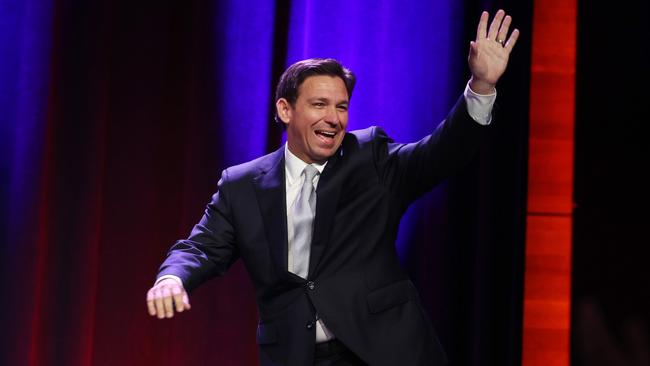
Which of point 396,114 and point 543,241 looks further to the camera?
point 543,241

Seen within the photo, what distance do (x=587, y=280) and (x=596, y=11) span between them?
89 centimetres

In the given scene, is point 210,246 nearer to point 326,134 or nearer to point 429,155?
point 326,134

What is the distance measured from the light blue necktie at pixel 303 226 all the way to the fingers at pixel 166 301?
30 centimetres

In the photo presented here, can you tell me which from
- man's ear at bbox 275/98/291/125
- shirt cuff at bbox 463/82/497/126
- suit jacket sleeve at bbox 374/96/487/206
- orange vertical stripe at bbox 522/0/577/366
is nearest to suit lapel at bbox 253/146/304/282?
man's ear at bbox 275/98/291/125

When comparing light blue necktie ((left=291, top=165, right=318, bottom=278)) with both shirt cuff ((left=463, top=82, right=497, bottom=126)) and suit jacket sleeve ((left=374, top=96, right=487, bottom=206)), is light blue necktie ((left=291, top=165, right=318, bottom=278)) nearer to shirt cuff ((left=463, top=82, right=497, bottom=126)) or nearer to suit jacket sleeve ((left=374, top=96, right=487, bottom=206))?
suit jacket sleeve ((left=374, top=96, right=487, bottom=206))

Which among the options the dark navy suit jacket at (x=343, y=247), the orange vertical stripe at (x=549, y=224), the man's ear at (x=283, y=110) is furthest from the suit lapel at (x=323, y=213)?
the orange vertical stripe at (x=549, y=224)

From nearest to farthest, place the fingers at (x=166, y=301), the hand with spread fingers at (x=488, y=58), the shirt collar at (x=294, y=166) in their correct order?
the fingers at (x=166, y=301), the hand with spread fingers at (x=488, y=58), the shirt collar at (x=294, y=166)

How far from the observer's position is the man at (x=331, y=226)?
1747 millimetres

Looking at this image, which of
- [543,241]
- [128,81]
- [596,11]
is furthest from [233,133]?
[596,11]

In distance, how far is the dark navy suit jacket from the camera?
1.76 meters

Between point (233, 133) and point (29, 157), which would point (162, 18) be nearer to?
point (233, 133)

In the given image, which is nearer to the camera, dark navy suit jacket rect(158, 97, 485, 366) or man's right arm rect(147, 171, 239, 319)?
man's right arm rect(147, 171, 239, 319)

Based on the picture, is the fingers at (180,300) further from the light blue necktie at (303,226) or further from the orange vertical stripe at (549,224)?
the orange vertical stripe at (549,224)

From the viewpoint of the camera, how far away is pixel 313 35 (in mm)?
2535
